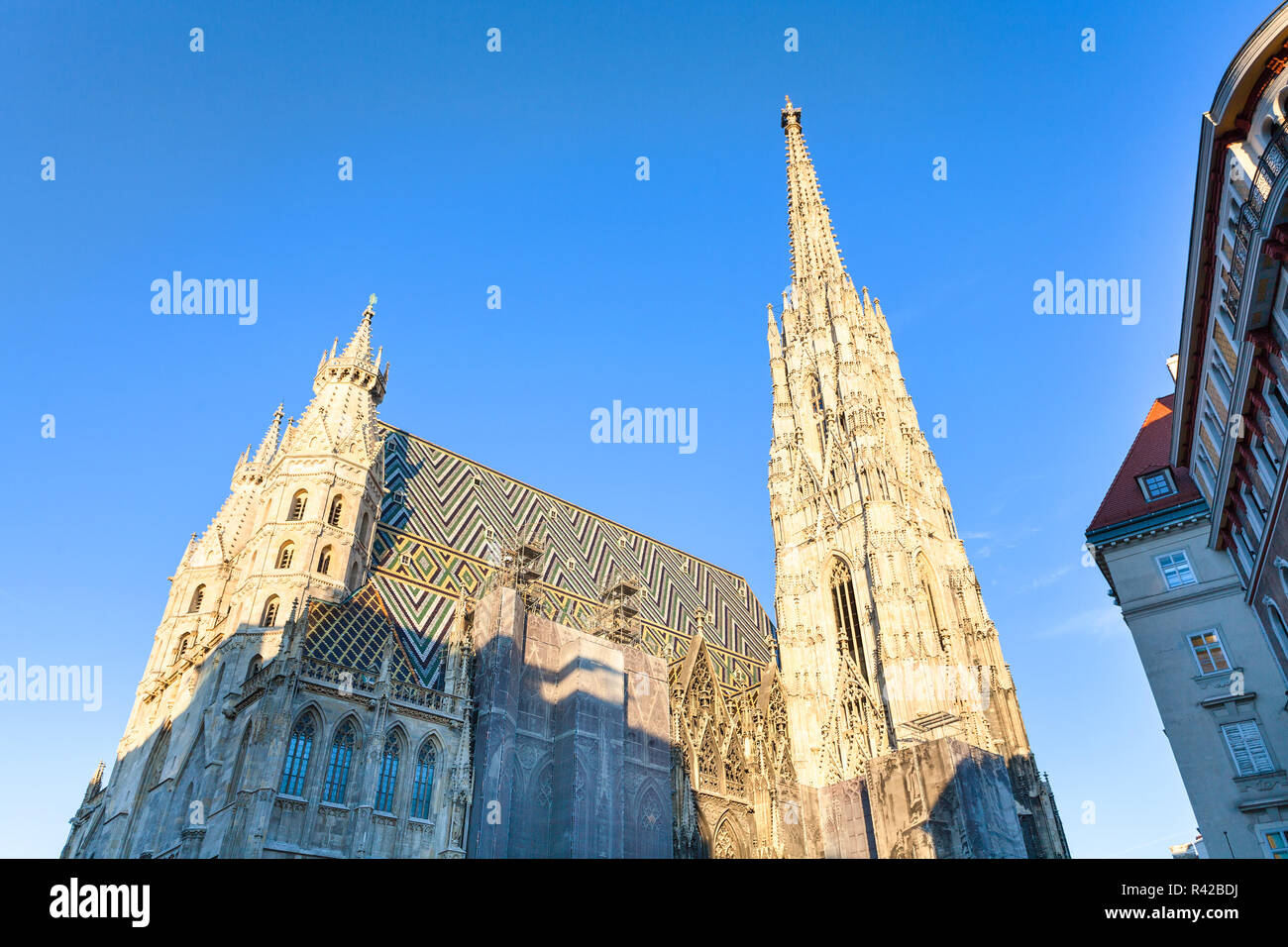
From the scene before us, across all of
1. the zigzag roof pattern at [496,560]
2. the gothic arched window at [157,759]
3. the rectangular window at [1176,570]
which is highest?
the zigzag roof pattern at [496,560]

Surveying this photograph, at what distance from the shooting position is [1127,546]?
984 inches

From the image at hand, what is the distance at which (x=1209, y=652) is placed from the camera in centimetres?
2241

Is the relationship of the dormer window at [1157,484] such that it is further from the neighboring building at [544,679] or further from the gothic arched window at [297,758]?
the gothic arched window at [297,758]

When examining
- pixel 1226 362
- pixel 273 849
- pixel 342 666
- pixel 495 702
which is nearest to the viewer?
pixel 1226 362

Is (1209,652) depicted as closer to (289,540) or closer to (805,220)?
(289,540)

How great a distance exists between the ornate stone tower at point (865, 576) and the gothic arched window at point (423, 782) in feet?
56.0

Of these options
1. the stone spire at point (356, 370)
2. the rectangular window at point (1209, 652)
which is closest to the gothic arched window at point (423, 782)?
the stone spire at point (356, 370)

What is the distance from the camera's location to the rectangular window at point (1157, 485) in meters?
25.2

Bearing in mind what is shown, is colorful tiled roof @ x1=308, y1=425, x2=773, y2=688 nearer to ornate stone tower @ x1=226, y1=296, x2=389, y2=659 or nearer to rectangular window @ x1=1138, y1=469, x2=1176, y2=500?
ornate stone tower @ x1=226, y1=296, x2=389, y2=659

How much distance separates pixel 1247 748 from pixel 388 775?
75.8 feet

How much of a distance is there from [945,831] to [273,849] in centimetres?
2257
